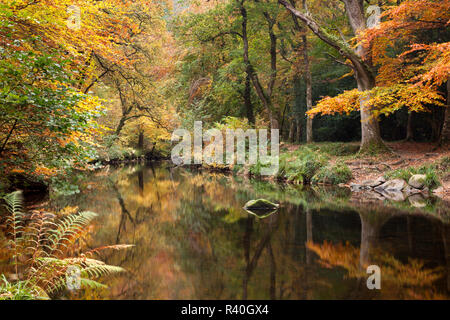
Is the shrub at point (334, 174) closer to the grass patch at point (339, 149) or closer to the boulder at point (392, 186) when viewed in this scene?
the boulder at point (392, 186)

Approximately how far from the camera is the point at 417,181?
9.64 metres

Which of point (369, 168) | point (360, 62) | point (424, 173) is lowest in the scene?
point (424, 173)

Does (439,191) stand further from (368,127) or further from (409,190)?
(368,127)

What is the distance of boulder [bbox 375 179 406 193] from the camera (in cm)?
1001

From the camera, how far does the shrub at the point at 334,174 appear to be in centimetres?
1171

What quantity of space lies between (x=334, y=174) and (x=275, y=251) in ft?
25.9

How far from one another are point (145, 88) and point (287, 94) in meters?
13.3

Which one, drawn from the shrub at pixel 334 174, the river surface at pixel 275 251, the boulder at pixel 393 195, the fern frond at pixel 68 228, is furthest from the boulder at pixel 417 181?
the fern frond at pixel 68 228

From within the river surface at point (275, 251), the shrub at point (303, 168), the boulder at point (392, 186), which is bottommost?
the river surface at point (275, 251)

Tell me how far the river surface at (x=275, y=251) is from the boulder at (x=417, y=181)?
107 inches

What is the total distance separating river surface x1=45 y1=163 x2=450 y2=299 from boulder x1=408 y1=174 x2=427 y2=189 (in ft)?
8.92

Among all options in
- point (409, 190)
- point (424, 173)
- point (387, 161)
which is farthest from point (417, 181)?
point (387, 161)
